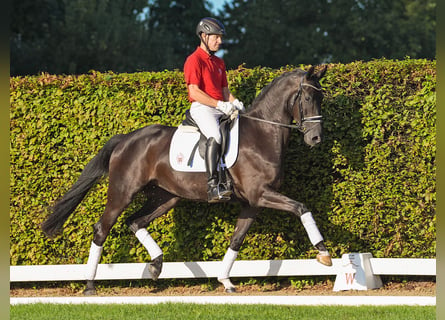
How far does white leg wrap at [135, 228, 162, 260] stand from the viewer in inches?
301

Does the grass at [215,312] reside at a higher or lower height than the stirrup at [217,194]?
lower

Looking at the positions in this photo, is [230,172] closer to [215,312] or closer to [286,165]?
[286,165]

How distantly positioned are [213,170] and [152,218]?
133 cm

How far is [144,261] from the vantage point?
334 inches

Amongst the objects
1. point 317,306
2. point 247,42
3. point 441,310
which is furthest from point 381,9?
point 441,310

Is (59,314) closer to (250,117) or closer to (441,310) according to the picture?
(250,117)

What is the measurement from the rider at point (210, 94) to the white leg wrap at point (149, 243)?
1029mm

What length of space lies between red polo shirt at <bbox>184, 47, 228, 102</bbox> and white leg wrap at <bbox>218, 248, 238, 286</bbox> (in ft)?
6.42

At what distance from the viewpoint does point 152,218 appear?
7906 millimetres

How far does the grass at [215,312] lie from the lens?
5.85 meters

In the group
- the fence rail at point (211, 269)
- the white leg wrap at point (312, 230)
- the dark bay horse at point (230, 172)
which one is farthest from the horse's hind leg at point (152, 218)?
the white leg wrap at point (312, 230)

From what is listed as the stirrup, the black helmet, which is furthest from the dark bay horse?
the black helmet

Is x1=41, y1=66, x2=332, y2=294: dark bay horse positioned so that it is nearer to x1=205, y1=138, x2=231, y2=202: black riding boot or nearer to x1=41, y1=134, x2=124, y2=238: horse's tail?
x1=41, y1=134, x2=124, y2=238: horse's tail

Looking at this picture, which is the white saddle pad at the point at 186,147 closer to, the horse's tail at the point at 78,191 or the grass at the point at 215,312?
the horse's tail at the point at 78,191
